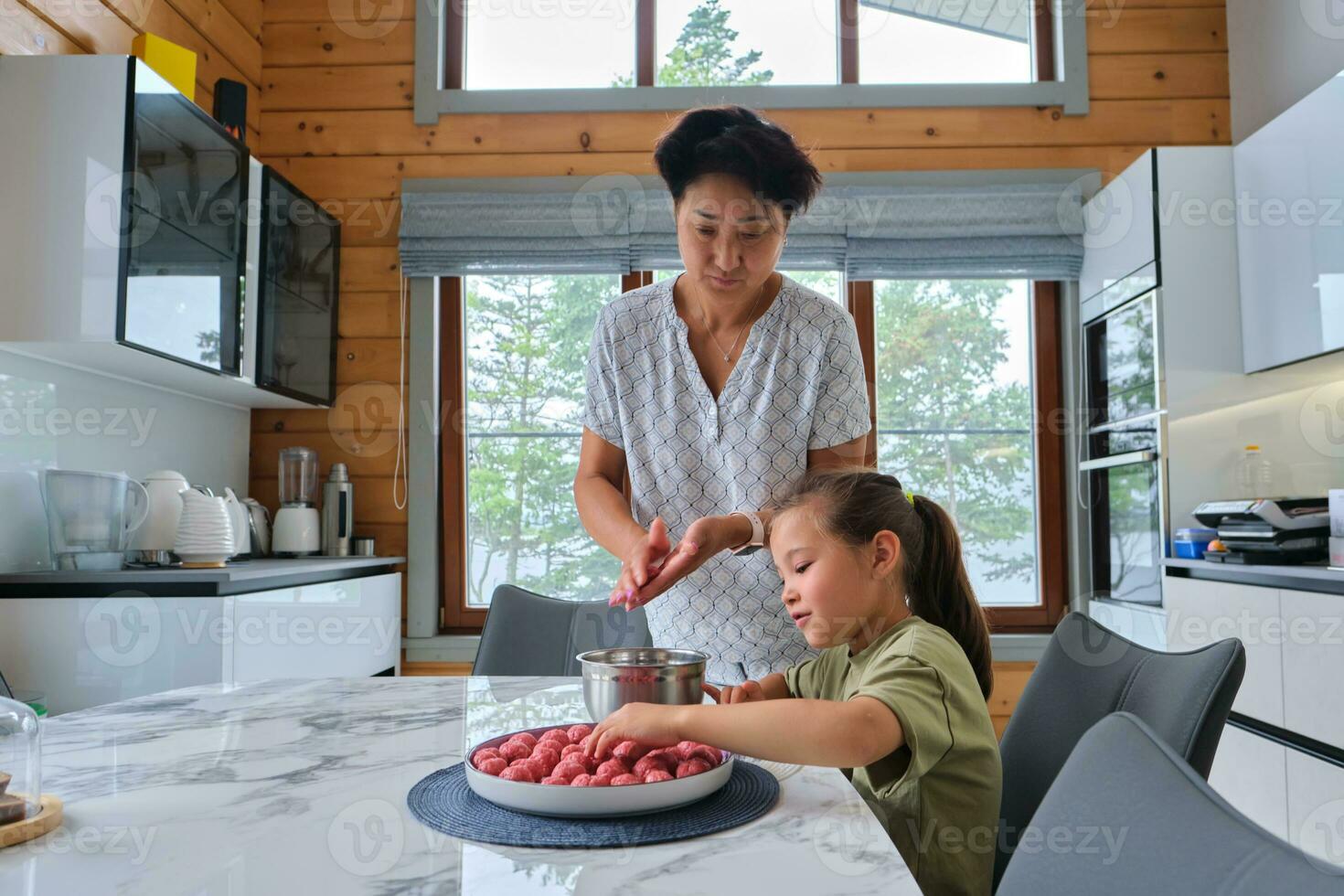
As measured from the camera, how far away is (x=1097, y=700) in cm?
117

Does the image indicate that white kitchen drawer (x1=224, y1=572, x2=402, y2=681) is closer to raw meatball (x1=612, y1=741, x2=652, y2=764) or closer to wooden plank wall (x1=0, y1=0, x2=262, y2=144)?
wooden plank wall (x1=0, y1=0, x2=262, y2=144)

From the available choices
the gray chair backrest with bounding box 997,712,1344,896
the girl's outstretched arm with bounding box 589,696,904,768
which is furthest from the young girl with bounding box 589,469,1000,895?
the gray chair backrest with bounding box 997,712,1344,896

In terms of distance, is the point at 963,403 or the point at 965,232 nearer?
the point at 965,232

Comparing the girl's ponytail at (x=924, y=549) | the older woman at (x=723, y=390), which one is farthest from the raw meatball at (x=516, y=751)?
the older woman at (x=723, y=390)

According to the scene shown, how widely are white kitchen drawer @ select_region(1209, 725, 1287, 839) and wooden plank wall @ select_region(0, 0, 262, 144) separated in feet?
10.7

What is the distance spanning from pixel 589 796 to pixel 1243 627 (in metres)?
2.23

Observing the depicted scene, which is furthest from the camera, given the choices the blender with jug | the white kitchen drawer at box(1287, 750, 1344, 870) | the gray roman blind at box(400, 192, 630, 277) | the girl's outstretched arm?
the gray roman blind at box(400, 192, 630, 277)

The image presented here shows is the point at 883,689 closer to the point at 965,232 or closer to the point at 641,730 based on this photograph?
the point at 641,730

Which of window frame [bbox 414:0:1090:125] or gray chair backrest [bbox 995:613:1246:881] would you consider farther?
window frame [bbox 414:0:1090:125]

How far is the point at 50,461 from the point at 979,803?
2404 mm

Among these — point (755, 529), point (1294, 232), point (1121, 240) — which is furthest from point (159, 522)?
point (1294, 232)

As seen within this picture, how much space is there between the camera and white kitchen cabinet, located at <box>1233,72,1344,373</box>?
255cm

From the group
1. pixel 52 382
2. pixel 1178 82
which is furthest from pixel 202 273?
pixel 1178 82

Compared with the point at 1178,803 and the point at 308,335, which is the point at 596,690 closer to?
the point at 1178,803
